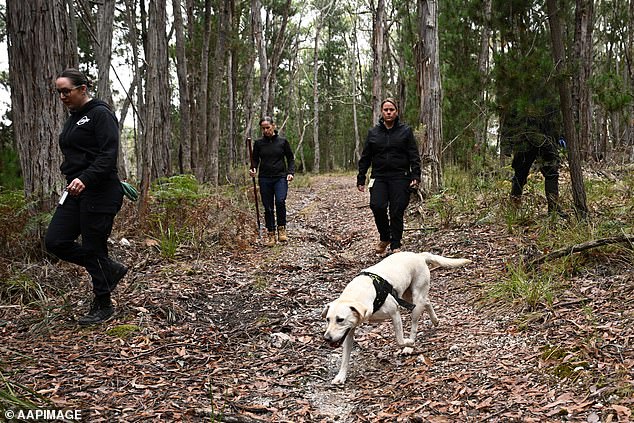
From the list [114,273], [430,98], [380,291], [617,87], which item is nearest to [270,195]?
[430,98]

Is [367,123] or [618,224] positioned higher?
[367,123]

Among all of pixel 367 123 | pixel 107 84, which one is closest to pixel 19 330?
pixel 107 84

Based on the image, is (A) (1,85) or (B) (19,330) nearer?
(B) (19,330)

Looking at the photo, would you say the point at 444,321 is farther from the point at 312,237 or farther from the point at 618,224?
the point at 312,237

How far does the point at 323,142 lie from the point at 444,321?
40537 millimetres

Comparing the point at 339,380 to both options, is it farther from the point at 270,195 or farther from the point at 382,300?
the point at 270,195

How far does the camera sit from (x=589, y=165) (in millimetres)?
10047

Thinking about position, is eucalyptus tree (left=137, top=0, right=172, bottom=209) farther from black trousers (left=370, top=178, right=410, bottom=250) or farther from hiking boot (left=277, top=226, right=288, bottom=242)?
black trousers (left=370, top=178, right=410, bottom=250)

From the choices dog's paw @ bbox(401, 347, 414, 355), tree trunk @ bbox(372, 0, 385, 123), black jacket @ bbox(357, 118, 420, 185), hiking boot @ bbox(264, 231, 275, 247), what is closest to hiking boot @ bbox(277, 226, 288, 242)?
hiking boot @ bbox(264, 231, 275, 247)

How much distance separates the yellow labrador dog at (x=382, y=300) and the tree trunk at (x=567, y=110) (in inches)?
100

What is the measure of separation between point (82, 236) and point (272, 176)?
4365 mm

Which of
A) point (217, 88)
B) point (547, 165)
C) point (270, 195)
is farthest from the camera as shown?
point (217, 88)

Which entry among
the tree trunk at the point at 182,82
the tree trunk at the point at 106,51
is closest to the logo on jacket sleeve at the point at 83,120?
the tree trunk at the point at 106,51

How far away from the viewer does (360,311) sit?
149 inches
